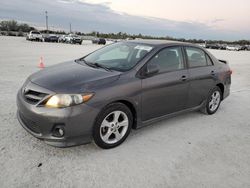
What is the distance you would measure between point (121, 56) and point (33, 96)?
1.78 metres

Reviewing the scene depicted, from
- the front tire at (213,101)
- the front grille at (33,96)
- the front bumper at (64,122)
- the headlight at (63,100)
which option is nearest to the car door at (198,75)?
the front tire at (213,101)

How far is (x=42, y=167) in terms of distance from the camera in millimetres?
2873

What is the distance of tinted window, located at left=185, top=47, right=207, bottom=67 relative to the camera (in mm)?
4548

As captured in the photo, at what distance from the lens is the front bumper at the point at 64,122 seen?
294 centimetres

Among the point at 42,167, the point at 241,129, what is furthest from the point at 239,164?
the point at 42,167

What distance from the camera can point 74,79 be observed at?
330 centimetres

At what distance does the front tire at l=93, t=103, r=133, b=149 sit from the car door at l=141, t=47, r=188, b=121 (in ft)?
1.16

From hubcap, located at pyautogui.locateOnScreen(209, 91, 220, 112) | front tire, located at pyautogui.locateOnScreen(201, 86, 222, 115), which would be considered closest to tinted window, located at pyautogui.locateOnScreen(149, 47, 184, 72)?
front tire, located at pyautogui.locateOnScreen(201, 86, 222, 115)

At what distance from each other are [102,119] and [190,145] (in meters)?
1.54

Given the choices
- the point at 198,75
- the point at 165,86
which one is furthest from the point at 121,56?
the point at 198,75

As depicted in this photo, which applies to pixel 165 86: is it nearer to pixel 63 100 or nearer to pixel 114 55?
pixel 114 55

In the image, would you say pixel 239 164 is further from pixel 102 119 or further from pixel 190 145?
pixel 102 119

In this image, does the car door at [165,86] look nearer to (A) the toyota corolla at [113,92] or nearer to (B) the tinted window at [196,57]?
(A) the toyota corolla at [113,92]

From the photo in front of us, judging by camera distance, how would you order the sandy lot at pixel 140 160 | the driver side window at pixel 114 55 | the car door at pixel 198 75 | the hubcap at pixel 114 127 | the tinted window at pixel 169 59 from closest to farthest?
1. the sandy lot at pixel 140 160
2. the hubcap at pixel 114 127
3. the tinted window at pixel 169 59
4. the driver side window at pixel 114 55
5. the car door at pixel 198 75
